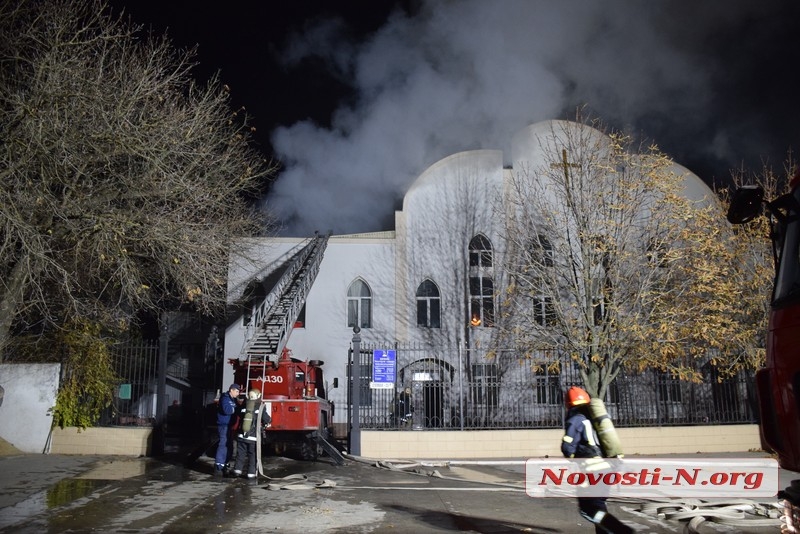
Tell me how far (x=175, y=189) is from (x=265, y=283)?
37.7ft

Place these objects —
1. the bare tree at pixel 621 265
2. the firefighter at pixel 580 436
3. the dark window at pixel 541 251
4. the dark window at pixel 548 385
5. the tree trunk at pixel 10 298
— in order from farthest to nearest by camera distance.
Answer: the dark window at pixel 541 251 → the dark window at pixel 548 385 → the bare tree at pixel 621 265 → the tree trunk at pixel 10 298 → the firefighter at pixel 580 436

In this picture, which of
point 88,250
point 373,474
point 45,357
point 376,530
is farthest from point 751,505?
point 45,357

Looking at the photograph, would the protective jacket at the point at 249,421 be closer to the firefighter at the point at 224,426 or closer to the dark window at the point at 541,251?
the firefighter at the point at 224,426

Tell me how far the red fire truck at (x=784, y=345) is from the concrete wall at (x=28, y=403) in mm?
14278

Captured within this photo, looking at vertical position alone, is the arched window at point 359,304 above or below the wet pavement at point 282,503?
above

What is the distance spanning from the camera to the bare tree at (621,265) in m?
16.4

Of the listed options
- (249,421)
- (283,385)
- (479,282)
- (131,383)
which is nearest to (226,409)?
(249,421)

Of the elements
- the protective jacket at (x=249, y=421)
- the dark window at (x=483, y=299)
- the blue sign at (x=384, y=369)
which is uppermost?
the dark window at (x=483, y=299)

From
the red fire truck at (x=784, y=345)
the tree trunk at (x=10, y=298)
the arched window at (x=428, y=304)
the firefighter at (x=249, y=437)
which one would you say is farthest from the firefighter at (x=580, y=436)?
the arched window at (x=428, y=304)

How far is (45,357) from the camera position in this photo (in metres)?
15.3

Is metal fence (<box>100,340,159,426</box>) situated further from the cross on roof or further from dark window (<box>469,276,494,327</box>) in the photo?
the cross on roof

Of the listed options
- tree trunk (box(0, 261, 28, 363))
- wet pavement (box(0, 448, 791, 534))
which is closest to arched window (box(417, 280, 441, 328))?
wet pavement (box(0, 448, 791, 534))

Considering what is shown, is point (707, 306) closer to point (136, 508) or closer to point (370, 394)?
point (370, 394)

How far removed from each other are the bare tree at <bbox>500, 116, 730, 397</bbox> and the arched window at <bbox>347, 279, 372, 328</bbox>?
25.8 ft
